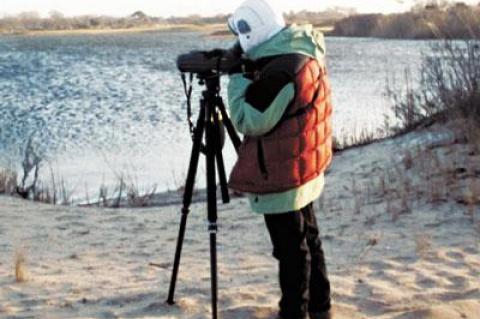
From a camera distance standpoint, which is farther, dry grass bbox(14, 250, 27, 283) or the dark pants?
dry grass bbox(14, 250, 27, 283)

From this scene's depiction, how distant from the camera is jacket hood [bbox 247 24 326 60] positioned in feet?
11.9

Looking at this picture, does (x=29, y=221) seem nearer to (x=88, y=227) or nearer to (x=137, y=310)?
(x=88, y=227)

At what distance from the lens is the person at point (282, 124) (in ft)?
11.7

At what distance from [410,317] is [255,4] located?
1.74m

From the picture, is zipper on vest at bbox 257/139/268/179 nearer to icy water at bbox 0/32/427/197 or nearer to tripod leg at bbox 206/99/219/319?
tripod leg at bbox 206/99/219/319

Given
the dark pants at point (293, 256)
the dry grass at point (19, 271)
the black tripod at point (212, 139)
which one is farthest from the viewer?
the dry grass at point (19, 271)

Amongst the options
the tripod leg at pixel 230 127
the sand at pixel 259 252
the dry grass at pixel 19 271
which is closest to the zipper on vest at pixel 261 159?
the tripod leg at pixel 230 127

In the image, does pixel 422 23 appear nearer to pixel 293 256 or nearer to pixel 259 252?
pixel 259 252

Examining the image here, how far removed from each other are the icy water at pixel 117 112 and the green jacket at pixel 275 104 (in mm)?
6117

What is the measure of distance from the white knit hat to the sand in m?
1.44

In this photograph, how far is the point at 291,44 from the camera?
362cm

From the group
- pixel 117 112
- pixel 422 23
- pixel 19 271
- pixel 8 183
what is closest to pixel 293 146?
pixel 19 271

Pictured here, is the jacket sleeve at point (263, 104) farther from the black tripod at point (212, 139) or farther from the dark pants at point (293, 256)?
the dark pants at point (293, 256)

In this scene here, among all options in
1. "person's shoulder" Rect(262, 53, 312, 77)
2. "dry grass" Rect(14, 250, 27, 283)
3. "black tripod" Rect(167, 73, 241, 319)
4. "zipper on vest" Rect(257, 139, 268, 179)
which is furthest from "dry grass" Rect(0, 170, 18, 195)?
"person's shoulder" Rect(262, 53, 312, 77)
